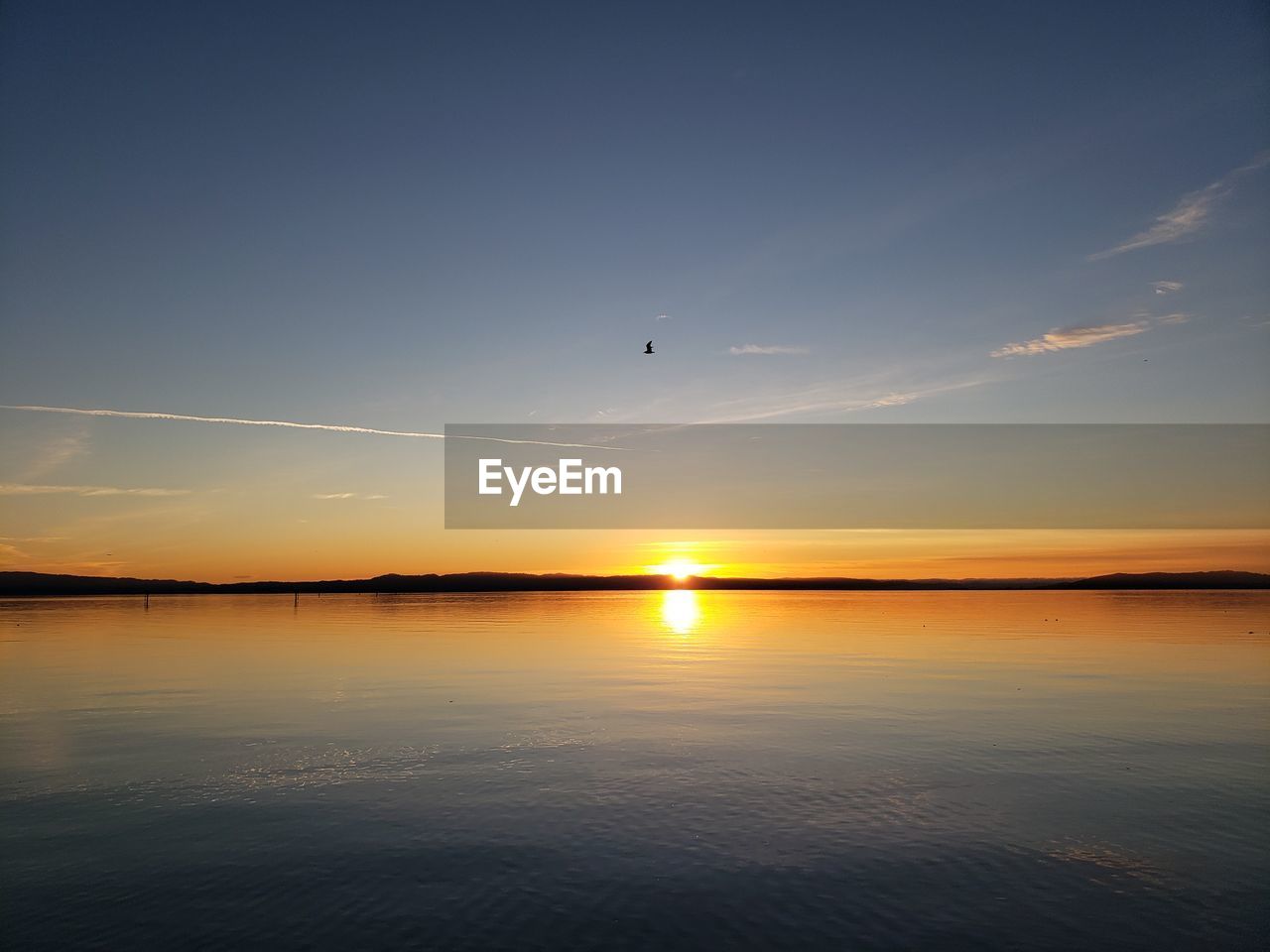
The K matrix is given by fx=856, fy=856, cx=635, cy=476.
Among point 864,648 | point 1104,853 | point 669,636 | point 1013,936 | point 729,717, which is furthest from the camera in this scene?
point 669,636

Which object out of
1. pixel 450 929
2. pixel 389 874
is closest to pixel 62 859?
pixel 389 874

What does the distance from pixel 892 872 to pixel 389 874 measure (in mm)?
12248

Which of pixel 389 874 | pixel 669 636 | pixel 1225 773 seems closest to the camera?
pixel 389 874

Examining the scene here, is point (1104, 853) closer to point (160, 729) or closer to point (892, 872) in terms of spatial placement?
point (892, 872)

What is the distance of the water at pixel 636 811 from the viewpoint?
18.3 metres

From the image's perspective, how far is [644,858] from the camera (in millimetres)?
21844

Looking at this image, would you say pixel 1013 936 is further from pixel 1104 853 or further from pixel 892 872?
pixel 1104 853

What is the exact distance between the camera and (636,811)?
26.1m

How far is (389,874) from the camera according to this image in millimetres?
20828

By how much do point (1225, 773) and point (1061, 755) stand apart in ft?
17.7

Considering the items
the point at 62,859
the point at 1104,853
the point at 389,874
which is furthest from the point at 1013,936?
the point at 62,859

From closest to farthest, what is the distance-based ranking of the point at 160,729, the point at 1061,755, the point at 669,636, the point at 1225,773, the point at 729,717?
the point at 1225,773
the point at 1061,755
the point at 160,729
the point at 729,717
the point at 669,636

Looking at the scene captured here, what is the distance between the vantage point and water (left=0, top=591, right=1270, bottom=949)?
719 inches

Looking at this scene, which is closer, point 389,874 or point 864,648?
point 389,874
